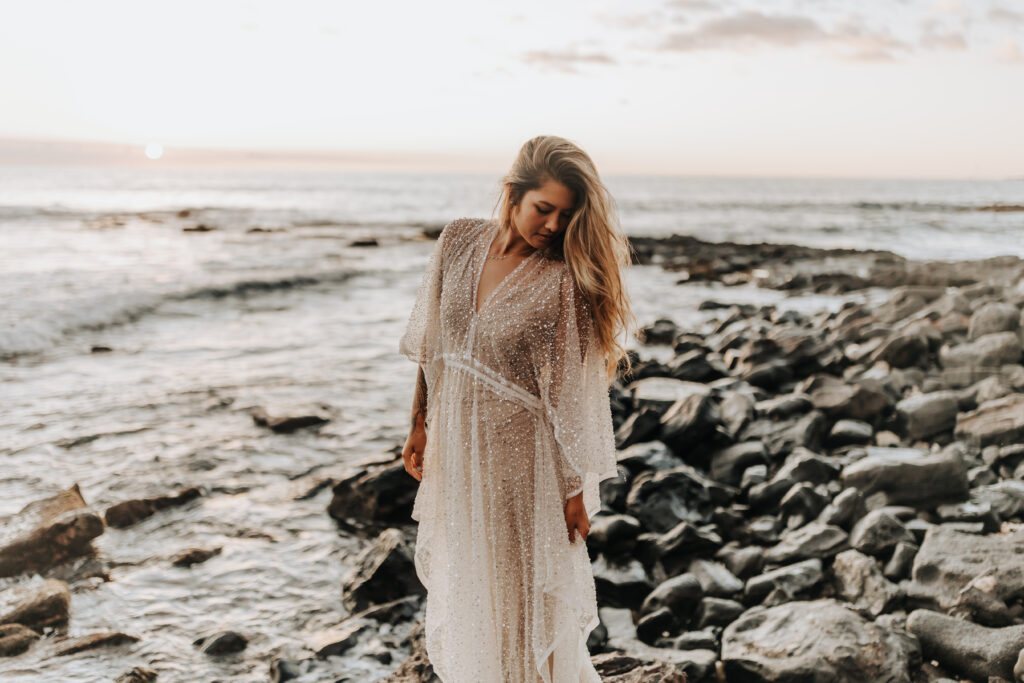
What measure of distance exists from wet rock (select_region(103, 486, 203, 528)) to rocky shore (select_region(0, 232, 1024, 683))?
1 centimetres

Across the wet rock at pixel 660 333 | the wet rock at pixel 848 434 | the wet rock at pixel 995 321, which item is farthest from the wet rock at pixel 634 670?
the wet rock at pixel 660 333

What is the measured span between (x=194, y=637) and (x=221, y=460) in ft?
10.2

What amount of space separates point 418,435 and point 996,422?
5.91 m

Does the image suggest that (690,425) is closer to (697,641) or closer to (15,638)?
(697,641)

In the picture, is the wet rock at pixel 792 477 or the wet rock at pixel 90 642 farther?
the wet rock at pixel 792 477

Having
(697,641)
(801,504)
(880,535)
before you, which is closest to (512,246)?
(697,641)

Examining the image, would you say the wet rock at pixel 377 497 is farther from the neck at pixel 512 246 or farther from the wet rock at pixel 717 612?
the neck at pixel 512 246

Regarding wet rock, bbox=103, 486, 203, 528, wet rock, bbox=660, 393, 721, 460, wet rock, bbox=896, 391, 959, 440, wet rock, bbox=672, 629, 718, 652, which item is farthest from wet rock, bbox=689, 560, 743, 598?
wet rock, bbox=103, 486, 203, 528

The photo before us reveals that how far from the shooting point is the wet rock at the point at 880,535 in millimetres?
4973

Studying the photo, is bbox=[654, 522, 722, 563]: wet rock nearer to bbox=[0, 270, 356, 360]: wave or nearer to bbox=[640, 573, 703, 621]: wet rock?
bbox=[640, 573, 703, 621]: wet rock

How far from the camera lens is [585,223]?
279 cm

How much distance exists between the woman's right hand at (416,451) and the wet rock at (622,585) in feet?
6.82

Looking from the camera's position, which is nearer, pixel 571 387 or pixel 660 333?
pixel 571 387

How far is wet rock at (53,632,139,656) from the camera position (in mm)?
4512
